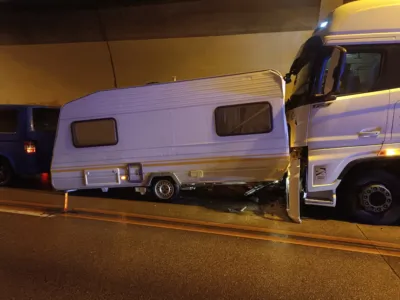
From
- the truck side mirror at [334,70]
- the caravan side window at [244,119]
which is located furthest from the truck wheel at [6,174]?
the truck side mirror at [334,70]

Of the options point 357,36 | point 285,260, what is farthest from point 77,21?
point 285,260

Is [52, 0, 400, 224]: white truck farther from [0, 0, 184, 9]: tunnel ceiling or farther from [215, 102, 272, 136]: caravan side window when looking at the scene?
[0, 0, 184, 9]: tunnel ceiling

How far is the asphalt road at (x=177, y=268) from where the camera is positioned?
3594 millimetres

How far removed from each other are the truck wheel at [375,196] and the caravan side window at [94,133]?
451cm

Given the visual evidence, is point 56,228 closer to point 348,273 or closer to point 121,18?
point 348,273

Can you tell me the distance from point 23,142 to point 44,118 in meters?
0.85

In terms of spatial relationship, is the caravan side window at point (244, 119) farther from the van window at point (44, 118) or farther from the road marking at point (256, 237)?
the van window at point (44, 118)

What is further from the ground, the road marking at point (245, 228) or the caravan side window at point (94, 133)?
the caravan side window at point (94, 133)

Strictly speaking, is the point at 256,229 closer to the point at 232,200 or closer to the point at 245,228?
the point at 245,228

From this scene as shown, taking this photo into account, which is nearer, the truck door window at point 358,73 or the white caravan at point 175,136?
the truck door window at point 358,73

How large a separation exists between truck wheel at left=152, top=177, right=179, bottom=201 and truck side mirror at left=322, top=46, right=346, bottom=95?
3.32 meters

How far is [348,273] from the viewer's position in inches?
154

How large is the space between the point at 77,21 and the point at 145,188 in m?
9.09

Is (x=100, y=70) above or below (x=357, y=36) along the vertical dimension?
above
